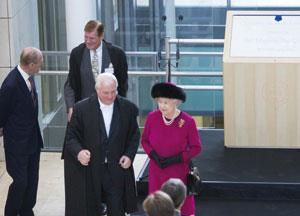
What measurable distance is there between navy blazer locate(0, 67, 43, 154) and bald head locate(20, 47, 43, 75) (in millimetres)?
98

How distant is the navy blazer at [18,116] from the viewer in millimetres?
8250

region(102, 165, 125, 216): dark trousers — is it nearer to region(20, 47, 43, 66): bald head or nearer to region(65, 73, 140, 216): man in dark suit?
region(65, 73, 140, 216): man in dark suit

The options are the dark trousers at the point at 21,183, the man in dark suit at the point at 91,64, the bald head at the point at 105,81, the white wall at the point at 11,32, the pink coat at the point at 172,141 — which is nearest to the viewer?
the bald head at the point at 105,81

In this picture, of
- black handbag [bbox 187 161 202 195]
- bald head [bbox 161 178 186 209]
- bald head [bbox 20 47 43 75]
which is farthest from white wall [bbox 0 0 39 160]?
bald head [bbox 161 178 186 209]

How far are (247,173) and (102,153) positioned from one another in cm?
200

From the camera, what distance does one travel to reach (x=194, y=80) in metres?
12.5

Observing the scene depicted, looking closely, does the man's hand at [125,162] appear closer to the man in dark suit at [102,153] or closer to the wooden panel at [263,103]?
the man in dark suit at [102,153]

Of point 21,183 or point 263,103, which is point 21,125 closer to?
point 21,183

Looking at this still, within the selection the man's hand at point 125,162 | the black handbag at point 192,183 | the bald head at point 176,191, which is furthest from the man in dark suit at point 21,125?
the bald head at point 176,191

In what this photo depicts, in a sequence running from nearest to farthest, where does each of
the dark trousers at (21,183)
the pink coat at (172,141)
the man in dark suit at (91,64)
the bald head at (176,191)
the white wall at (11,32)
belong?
1. the bald head at (176,191)
2. the pink coat at (172,141)
3. the dark trousers at (21,183)
4. the man in dark suit at (91,64)
5. the white wall at (11,32)

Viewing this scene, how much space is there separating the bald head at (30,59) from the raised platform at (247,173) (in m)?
1.65

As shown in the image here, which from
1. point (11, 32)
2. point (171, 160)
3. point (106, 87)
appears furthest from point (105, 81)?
point (11, 32)

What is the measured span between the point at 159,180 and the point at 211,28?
7010mm

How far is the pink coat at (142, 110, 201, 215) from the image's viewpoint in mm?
7801
